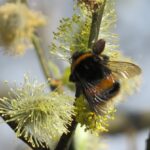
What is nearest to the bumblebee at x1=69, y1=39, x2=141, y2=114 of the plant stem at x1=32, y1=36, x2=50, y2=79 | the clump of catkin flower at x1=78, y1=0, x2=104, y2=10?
the clump of catkin flower at x1=78, y1=0, x2=104, y2=10

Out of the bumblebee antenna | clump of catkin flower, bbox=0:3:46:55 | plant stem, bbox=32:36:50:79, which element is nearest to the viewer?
the bumblebee antenna

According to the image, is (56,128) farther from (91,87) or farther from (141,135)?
(141,135)

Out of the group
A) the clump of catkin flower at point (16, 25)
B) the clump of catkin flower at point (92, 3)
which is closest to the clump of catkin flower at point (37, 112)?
the clump of catkin flower at point (16, 25)

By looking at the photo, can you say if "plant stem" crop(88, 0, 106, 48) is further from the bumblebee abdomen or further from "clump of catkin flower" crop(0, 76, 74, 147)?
"clump of catkin flower" crop(0, 76, 74, 147)

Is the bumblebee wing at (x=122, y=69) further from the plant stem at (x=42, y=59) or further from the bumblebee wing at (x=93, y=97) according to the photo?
the plant stem at (x=42, y=59)

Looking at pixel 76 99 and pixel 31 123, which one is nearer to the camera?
pixel 76 99

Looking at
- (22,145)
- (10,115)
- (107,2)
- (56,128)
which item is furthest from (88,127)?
(22,145)
